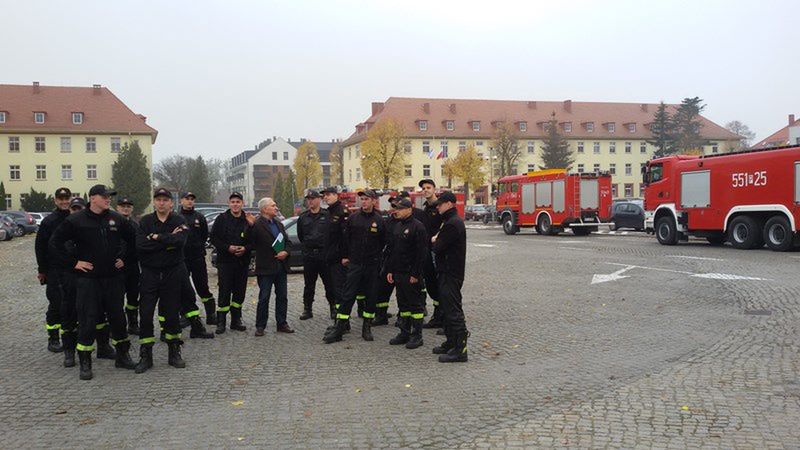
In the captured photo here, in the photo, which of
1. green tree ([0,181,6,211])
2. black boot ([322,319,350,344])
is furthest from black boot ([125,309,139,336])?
green tree ([0,181,6,211])

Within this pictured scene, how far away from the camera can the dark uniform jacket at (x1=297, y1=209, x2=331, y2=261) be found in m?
9.02

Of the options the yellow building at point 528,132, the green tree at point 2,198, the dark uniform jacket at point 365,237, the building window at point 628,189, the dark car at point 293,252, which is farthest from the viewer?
the building window at point 628,189

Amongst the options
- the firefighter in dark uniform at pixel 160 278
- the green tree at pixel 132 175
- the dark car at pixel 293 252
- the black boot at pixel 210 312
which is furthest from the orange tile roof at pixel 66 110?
the firefighter in dark uniform at pixel 160 278

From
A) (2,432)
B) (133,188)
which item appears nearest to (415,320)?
(2,432)

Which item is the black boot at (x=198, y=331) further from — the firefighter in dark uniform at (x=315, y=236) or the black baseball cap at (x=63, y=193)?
the black baseball cap at (x=63, y=193)

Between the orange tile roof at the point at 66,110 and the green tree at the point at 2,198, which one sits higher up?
the orange tile roof at the point at 66,110

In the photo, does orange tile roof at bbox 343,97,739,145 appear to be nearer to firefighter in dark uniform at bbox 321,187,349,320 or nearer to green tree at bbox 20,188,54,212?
green tree at bbox 20,188,54,212

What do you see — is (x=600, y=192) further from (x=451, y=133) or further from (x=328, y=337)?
(x=451, y=133)

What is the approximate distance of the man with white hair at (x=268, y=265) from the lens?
8641 mm

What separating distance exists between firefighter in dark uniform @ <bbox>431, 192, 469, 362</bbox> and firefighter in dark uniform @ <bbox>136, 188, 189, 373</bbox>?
9.11 feet

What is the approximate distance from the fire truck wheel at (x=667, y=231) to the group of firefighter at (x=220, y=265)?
1595 cm

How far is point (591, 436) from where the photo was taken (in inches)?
188

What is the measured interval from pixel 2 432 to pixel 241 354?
280 centimetres

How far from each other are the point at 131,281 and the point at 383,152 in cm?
6268
